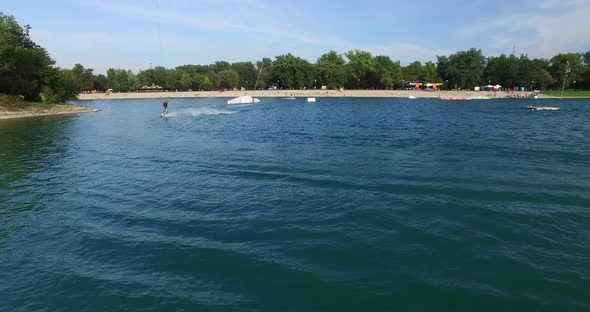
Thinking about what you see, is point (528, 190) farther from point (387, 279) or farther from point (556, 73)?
point (556, 73)

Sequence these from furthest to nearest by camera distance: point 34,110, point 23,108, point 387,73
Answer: point 387,73, point 34,110, point 23,108

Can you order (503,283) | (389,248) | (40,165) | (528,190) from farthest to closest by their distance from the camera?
(40,165)
(528,190)
(389,248)
(503,283)

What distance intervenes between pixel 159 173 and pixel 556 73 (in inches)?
7628

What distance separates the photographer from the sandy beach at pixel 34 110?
71.5 meters

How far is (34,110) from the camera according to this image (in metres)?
77.9

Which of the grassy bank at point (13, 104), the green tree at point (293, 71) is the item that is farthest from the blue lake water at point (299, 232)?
the green tree at point (293, 71)

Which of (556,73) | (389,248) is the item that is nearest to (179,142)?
(389,248)

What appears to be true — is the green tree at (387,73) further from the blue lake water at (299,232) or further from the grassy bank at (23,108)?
the blue lake water at (299,232)

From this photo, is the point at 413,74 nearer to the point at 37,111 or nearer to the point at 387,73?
the point at 387,73

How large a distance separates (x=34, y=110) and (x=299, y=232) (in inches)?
3355

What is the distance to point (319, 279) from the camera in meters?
11.3

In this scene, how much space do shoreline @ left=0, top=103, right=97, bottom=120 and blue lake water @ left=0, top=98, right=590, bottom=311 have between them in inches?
2100

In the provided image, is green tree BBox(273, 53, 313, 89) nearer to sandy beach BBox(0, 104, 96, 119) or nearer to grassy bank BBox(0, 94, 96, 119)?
sandy beach BBox(0, 104, 96, 119)

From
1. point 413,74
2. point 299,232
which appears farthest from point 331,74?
point 299,232
